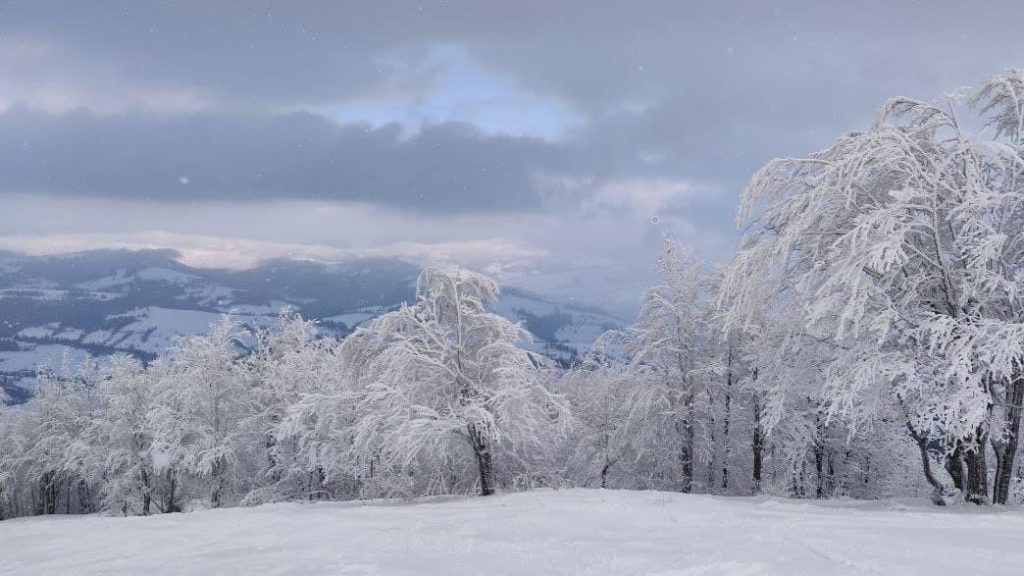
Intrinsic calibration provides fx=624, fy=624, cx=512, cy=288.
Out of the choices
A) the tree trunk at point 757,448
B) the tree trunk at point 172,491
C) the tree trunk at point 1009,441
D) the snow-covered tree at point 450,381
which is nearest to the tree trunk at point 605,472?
the tree trunk at point 757,448

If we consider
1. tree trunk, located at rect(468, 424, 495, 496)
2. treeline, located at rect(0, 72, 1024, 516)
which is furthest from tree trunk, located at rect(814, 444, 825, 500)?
tree trunk, located at rect(468, 424, 495, 496)

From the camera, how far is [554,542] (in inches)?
288

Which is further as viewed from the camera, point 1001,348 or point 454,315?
point 454,315

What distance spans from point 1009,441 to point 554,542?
32.8 feet

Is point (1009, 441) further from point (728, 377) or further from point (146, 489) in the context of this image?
point (146, 489)

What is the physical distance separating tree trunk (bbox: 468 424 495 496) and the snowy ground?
5594 millimetres

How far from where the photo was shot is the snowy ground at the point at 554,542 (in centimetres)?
595

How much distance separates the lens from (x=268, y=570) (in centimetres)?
638

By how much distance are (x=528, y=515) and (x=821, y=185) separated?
803 cm

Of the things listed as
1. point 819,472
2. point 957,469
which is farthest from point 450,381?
point 819,472

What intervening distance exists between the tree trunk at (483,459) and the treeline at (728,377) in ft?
0.28

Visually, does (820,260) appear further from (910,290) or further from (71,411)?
(71,411)

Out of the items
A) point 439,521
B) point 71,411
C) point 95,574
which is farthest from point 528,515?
point 71,411

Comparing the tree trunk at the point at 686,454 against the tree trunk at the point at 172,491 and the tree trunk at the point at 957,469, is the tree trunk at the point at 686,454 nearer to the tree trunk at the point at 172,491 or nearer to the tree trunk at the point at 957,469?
the tree trunk at the point at 957,469
